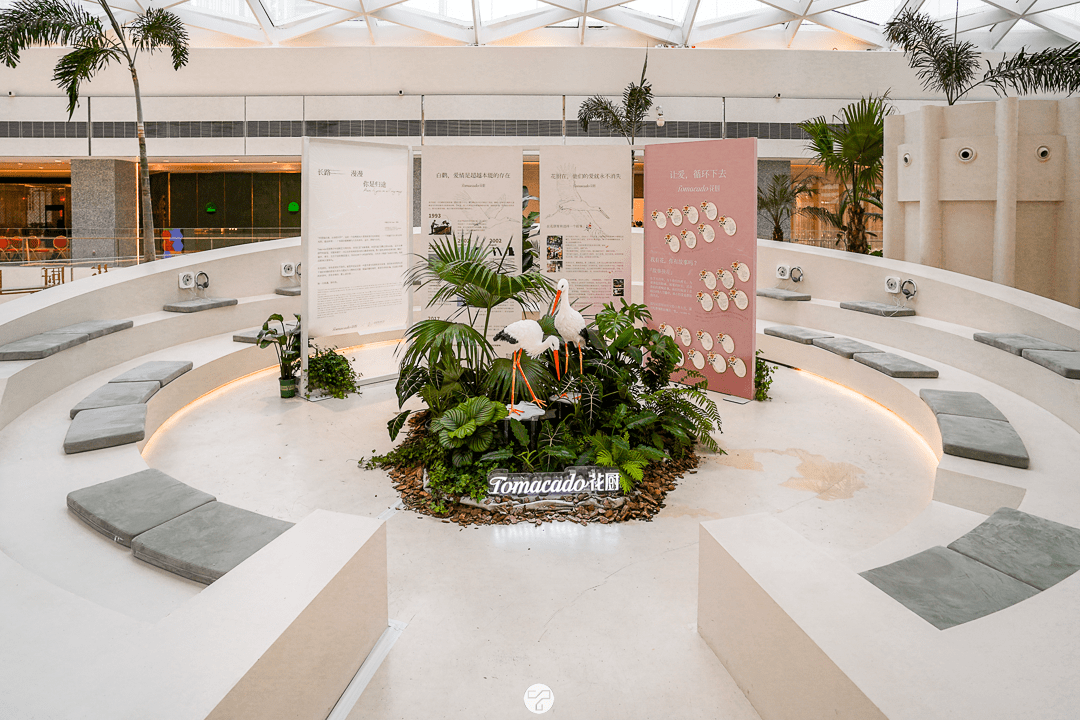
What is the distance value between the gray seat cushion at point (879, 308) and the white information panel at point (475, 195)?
430 cm

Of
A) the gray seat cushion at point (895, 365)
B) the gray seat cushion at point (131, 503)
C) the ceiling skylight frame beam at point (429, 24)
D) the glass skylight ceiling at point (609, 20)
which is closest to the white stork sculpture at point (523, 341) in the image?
the gray seat cushion at point (131, 503)

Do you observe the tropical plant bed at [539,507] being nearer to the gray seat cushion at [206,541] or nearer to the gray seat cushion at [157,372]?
the gray seat cushion at [206,541]

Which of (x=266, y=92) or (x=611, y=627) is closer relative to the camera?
(x=611, y=627)

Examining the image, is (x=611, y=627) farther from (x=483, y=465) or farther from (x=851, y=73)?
(x=851, y=73)

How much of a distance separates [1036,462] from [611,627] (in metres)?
2.96

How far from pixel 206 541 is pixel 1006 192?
29.8ft

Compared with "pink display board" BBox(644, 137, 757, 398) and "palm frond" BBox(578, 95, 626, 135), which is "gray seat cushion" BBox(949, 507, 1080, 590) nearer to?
"pink display board" BBox(644, 137, 757, 398)

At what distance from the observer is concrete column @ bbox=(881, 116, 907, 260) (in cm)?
921

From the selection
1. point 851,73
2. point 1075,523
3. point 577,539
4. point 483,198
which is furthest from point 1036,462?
point 851,73

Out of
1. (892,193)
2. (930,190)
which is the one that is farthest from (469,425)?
(892,193)

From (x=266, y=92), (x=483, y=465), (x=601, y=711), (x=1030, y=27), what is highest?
(x=1030, y=27)

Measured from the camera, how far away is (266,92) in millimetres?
15992

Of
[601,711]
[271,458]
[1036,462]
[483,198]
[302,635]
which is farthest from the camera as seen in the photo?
[483,198]

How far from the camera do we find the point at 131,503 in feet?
11.9
